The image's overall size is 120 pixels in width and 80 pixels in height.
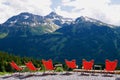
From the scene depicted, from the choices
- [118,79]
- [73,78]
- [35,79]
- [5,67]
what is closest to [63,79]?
[73,78]

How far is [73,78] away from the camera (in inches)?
1092

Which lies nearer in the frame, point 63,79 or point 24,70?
point 63,79

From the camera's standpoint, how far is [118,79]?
26.4m

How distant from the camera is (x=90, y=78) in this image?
27.5 meters

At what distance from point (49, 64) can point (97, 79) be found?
28.6 feet

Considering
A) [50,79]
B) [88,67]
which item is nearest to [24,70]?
[88,67]

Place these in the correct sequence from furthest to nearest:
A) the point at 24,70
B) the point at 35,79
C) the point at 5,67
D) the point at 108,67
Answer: the point at 5,67 < the point at 24,70 < the point at 108,67 < the point at 35,79

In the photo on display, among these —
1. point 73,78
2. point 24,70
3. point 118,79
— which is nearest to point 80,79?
point 73,78

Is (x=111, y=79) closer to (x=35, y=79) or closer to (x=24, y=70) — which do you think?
(x=35, y=79)

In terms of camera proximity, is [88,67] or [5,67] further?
[5,67]

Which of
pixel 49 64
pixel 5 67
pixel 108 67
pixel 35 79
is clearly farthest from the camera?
pixel 5 67

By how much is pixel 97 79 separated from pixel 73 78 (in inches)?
90.3

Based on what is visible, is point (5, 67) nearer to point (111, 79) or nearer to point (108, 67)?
point (108, 67)

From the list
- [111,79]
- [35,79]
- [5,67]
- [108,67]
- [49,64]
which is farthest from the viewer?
[5,67]
